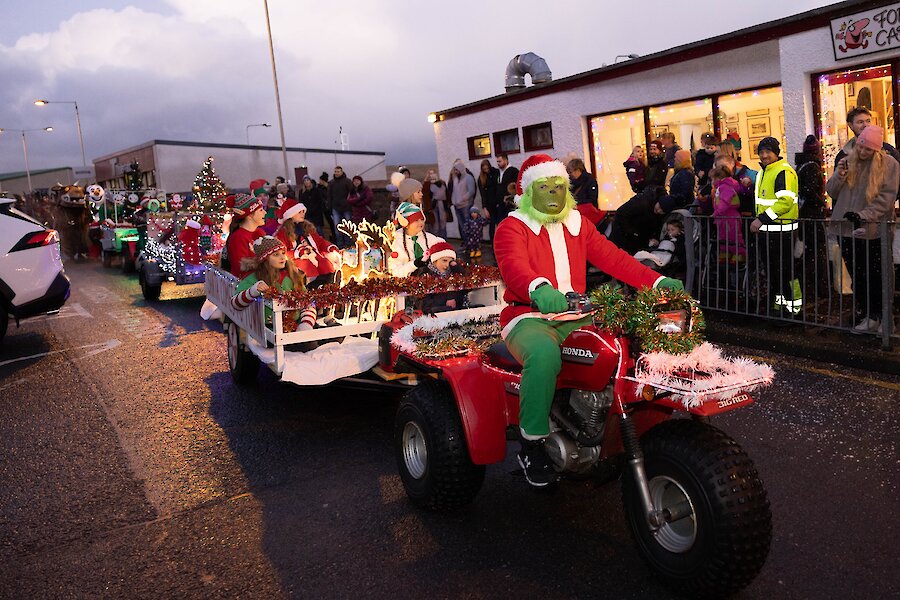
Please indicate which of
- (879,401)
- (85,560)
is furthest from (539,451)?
(879,401)

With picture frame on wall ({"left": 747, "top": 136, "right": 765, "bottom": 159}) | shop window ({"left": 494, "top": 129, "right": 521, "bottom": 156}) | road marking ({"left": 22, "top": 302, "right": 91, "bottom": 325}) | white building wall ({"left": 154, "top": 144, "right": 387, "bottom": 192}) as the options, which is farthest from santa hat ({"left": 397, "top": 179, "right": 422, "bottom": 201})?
white building wall ({"left": 154, "top": 144, "right": 387, "bottom": 192})

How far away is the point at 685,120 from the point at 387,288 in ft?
34.9

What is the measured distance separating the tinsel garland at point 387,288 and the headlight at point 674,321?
334 cm

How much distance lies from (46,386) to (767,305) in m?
7.52

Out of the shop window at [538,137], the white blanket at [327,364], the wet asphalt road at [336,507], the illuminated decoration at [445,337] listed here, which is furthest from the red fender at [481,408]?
the shop window at [538,137]

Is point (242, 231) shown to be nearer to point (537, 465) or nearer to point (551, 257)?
point (551, 257)

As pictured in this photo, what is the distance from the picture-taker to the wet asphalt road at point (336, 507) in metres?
4.18

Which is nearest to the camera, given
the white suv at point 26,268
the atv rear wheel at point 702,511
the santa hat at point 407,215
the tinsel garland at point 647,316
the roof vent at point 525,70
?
the atv rear wheel at point 702,511

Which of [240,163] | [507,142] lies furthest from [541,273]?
[240,163]

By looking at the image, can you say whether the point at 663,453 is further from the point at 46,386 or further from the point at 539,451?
the point at 46,386

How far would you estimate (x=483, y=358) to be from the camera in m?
4.83

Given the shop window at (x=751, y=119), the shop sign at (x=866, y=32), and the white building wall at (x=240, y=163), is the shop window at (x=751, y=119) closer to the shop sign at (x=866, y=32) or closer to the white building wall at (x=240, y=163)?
the shop sign at (x=866, y=32)

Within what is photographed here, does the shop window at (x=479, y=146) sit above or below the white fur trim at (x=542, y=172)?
above

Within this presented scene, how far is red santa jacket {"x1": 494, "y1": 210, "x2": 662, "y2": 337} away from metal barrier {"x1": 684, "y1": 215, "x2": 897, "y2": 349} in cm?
411
